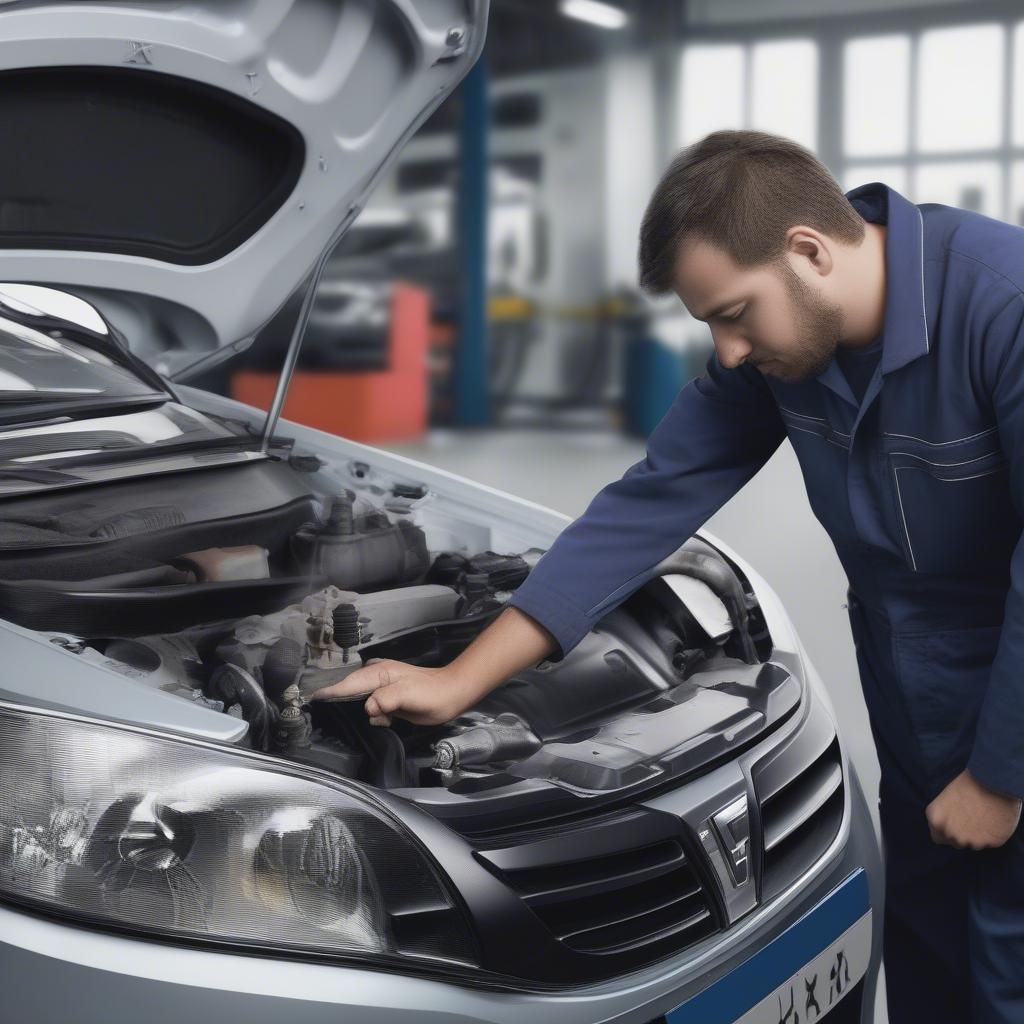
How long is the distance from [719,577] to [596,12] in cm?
944

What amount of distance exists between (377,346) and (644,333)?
2037 millimetres

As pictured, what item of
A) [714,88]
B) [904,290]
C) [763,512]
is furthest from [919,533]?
[714,88]

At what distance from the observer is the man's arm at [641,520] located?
1418 mm

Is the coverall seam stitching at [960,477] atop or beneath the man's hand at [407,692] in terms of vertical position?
atop

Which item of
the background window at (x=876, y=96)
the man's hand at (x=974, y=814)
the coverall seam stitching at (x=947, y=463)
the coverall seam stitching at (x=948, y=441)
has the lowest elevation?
the man's hand at (x=974, y=814)

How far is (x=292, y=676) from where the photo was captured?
52.5 inches

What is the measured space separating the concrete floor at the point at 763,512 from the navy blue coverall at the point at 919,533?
216 millimetres

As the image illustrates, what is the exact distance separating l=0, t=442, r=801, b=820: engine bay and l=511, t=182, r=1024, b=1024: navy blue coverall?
0.41ft

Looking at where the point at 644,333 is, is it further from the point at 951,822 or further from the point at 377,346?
the point at 951,822

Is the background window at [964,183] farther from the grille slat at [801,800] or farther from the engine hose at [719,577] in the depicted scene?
the grille slat at [801,800]

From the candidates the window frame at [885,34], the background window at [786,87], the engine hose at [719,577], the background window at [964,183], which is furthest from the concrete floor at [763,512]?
the background window at [964,183]

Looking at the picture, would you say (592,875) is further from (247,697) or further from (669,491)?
(669,491)

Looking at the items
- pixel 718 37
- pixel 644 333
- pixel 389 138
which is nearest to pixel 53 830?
pixel 389 138

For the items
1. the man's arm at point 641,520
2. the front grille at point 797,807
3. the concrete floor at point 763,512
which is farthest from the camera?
the concrete floor at point 763,512
